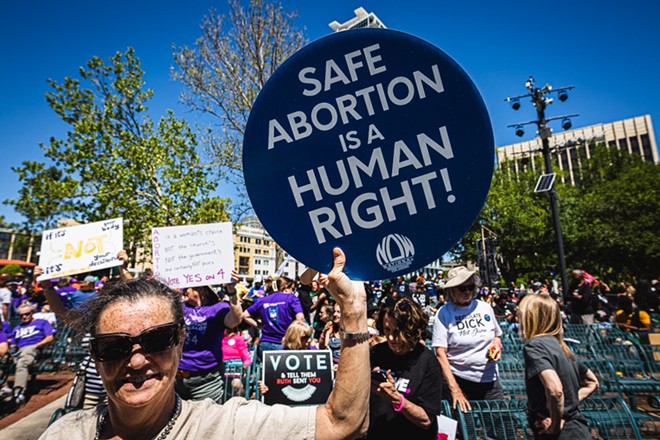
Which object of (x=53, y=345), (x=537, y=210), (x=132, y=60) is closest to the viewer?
(x=53, y=345)

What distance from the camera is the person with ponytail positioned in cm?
251

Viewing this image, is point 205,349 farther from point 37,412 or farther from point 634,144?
point 634,144

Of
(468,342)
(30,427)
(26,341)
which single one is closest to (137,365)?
(468,342)

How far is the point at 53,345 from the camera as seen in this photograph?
9.09 meters

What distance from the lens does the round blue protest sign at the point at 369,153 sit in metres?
1.30

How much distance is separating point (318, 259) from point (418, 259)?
1.13ft

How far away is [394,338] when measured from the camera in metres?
2.84

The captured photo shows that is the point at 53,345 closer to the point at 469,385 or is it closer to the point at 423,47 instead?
the point at 469,385

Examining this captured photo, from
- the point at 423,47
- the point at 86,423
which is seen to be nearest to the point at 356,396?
the point at 86,423

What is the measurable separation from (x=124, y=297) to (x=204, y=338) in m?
2.87

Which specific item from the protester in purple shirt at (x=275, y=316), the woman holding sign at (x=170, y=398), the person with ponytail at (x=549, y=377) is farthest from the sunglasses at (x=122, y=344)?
the protester in purple shirt at (x=275, y=316)

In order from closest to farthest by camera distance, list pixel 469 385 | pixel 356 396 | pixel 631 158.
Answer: pixel 356 396 → pixel 469 385 → pixel 631 158

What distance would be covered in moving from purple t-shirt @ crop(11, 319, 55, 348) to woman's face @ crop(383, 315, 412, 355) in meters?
7.18

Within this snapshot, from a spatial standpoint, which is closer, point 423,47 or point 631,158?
point 423,47
